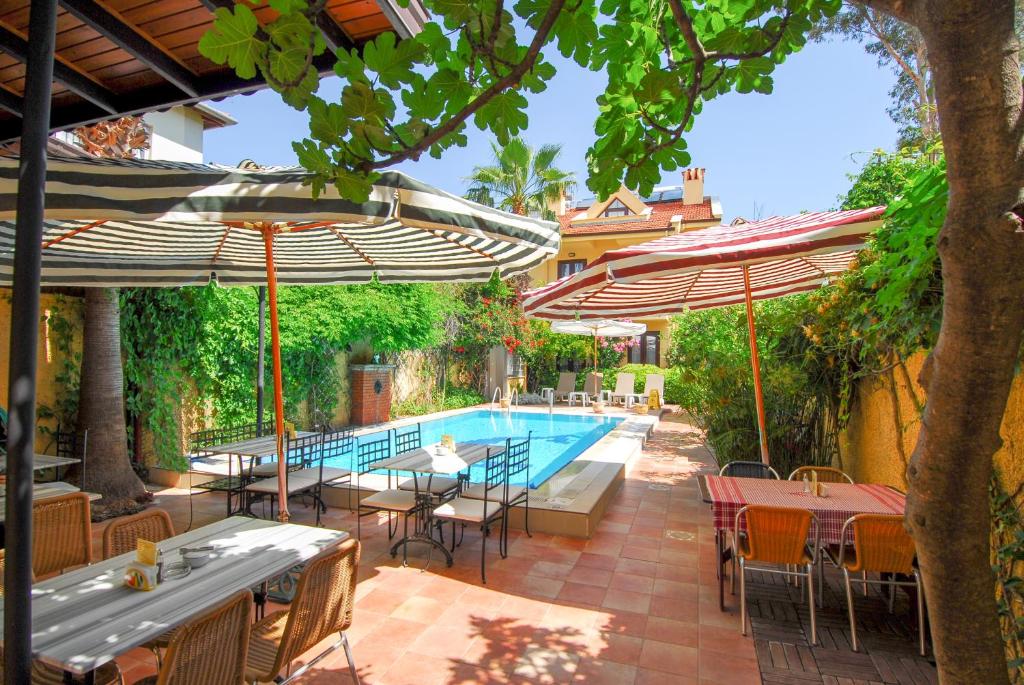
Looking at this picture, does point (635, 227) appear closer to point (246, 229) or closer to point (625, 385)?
point (625, 385)

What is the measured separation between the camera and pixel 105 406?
20.2ft

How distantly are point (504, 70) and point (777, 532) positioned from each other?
127 inches

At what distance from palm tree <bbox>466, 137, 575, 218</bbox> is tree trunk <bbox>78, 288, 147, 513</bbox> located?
1453cm

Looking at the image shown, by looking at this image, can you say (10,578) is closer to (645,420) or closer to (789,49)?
(789,49)

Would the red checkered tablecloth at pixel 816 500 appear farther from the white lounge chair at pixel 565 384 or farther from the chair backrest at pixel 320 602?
the white lounge chair at pixel 565 384

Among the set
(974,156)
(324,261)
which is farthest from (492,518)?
(974,156)

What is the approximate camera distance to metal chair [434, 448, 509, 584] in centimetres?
453

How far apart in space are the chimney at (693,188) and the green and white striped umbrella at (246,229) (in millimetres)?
22416

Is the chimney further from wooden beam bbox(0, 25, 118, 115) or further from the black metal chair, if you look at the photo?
wooden beam bbox(0, 25, 118, 115)

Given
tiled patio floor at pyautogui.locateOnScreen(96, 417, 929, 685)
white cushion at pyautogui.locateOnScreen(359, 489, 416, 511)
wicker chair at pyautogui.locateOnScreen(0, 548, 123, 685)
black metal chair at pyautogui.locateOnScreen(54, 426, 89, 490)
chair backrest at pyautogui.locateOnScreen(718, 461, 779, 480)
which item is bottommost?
tiled patio floor at pyautogui.locateOnScreen(96, 417, 929, 685)

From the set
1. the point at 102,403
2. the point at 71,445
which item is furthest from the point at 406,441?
the point at 71,445

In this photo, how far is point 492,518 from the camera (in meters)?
4.68

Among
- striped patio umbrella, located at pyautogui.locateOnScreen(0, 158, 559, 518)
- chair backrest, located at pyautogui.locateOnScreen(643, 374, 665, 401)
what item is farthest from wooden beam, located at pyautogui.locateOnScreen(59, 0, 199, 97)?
chair backrest, located at pyautogui.locateOnScreen(643, 374, 665, 401)

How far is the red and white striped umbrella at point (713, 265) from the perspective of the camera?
12.2 feet
